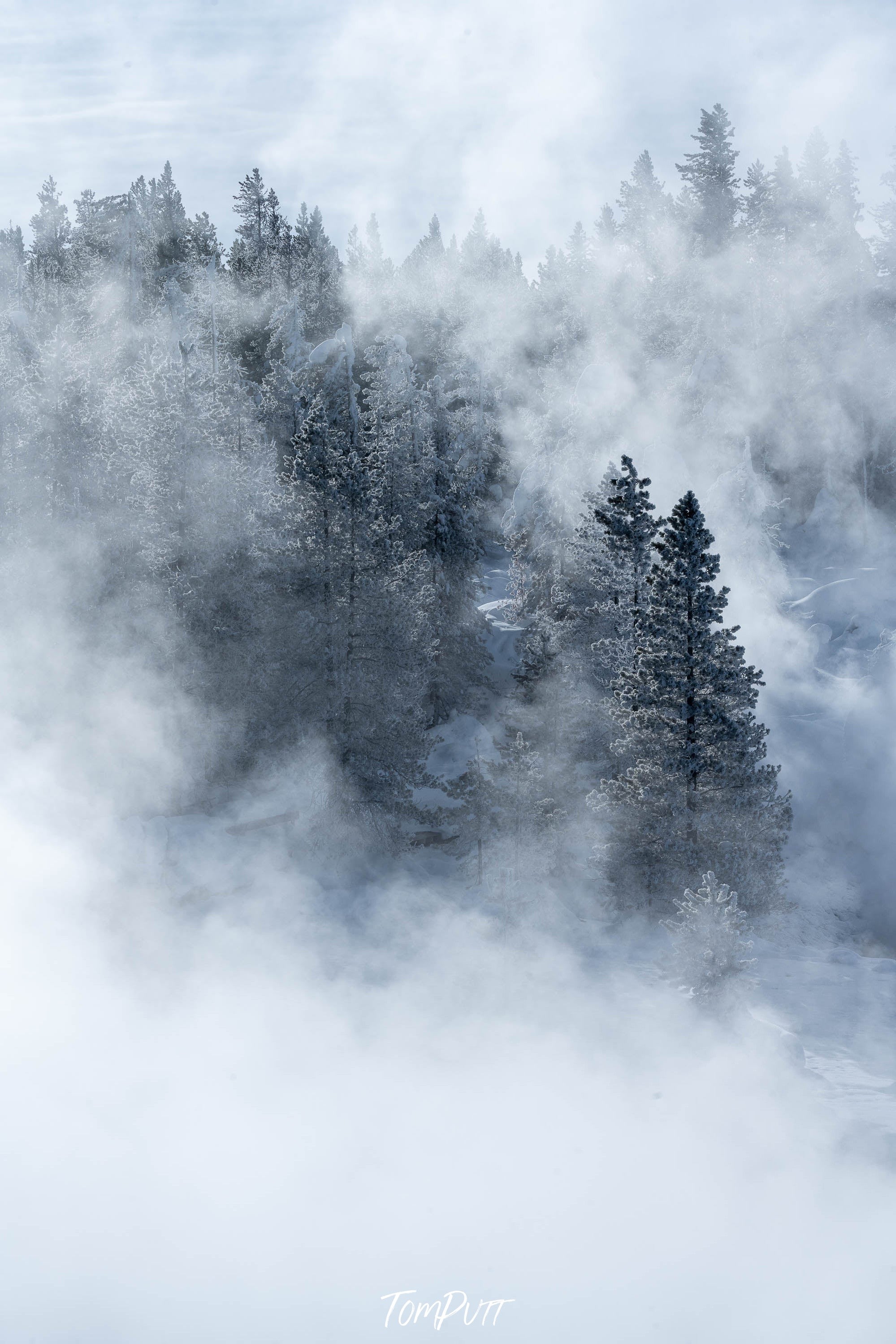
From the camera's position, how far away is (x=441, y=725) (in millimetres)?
30250

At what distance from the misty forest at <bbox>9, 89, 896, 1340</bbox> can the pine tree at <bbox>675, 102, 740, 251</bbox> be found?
12.7 meters

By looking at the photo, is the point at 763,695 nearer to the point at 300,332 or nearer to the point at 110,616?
the point at 110,616

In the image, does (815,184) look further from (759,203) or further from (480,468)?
(480,468)

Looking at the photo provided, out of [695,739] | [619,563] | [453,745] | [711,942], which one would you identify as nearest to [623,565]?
[619,563]

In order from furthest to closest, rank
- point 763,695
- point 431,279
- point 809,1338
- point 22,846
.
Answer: point 431,279, point 763,695, point 22,846, point 809,1338

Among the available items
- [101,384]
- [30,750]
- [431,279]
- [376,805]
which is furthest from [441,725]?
[431,279]

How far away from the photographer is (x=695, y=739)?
1945cm

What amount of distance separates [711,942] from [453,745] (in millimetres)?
15069

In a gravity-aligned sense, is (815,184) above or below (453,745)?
above

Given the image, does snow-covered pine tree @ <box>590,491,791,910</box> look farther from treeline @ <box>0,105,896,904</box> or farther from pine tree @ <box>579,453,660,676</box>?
pine tree @ <box>579,453,660,676</box>

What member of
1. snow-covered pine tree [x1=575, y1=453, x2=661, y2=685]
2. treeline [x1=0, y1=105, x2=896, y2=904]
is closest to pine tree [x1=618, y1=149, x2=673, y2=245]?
treeline [x1=0, y1=105, x2=896, y2=904]

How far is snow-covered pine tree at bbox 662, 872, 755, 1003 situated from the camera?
1549 cm

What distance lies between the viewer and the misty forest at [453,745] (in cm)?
1570

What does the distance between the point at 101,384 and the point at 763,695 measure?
25097 mm
